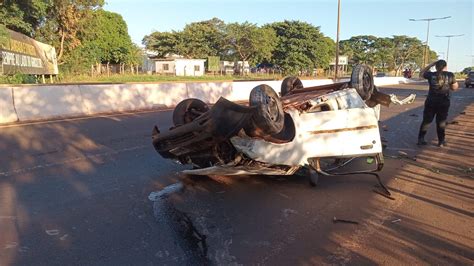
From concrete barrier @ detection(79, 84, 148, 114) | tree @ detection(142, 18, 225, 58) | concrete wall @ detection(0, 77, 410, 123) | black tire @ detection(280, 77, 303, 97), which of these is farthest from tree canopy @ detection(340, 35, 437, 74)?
black tire @ detection(280, 77, 303, 97)

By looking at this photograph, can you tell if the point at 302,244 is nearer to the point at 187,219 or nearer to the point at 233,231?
the point at 233,231

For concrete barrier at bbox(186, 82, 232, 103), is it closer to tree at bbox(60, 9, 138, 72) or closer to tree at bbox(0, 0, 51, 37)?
tree at bbox(0, 0, 51, 37)

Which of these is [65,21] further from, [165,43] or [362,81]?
[362,81]

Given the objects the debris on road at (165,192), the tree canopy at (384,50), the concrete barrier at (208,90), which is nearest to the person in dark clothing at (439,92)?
the debris on road at (165,192)

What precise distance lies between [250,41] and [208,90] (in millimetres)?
49164

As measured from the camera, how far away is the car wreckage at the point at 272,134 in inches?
181

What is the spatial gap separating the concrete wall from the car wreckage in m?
8.56

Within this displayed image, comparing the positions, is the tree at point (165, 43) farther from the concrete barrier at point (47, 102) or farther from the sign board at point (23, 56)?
the concrete barrier at point (47, 102)

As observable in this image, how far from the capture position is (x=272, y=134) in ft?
16.0

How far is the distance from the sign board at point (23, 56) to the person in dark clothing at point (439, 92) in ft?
75.3

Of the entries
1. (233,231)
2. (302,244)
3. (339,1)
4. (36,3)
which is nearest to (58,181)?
(233,231)

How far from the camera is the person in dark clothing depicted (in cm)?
877

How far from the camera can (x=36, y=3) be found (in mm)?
33656

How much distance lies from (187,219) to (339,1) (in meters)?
30.8
